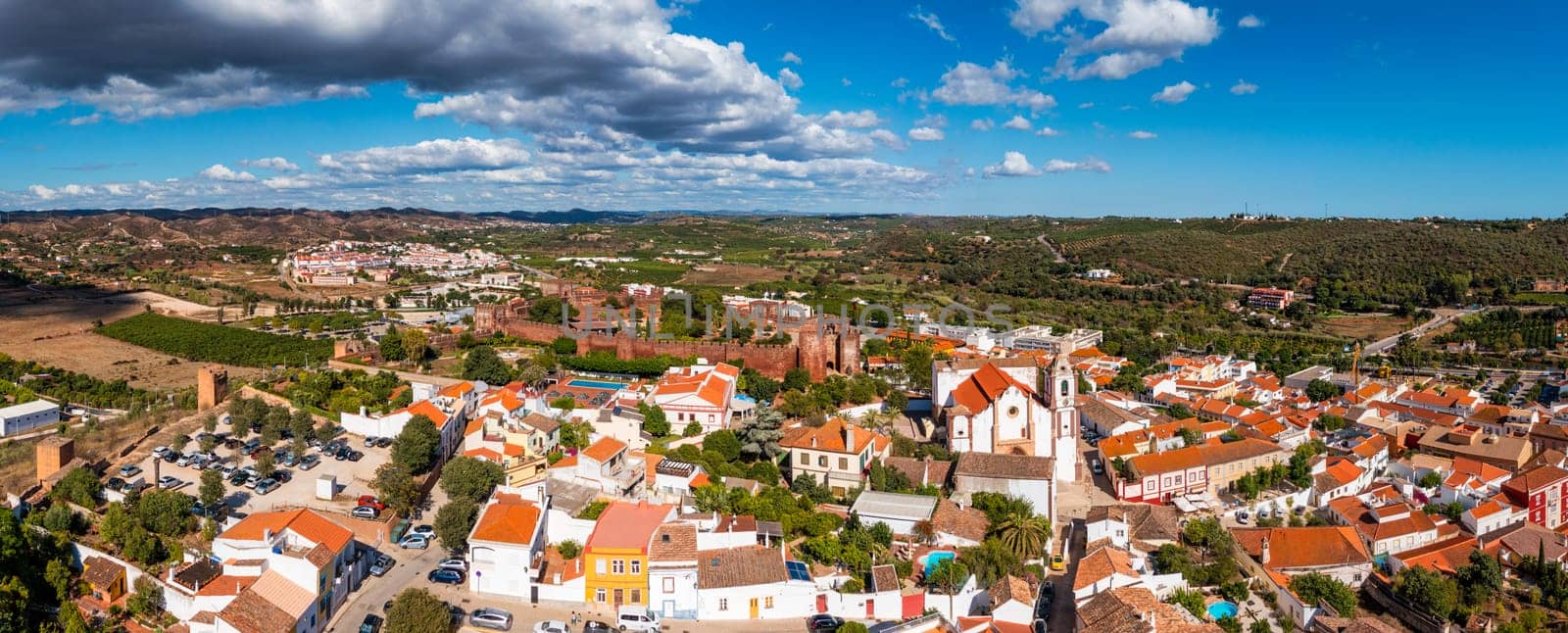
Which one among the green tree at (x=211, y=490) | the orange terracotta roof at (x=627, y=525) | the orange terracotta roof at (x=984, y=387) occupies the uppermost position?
the orange terracotta roof at (x=984, y=387)

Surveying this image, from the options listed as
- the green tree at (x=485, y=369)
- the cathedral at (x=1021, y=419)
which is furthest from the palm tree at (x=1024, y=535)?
the green tree at (x=485, y=369)

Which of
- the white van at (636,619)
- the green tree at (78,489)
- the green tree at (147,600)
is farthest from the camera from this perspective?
the green tree at (78,489)

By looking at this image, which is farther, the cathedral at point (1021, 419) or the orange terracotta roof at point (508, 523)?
the cathedral at point (1021, 419)

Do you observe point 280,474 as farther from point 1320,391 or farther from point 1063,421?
point 1320,391

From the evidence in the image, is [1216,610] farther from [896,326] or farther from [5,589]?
[896,326]

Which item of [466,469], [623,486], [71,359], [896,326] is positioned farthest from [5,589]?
[896,326]

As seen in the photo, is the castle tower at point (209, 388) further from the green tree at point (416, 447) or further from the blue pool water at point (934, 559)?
the blue pool water at point (934, 559)
